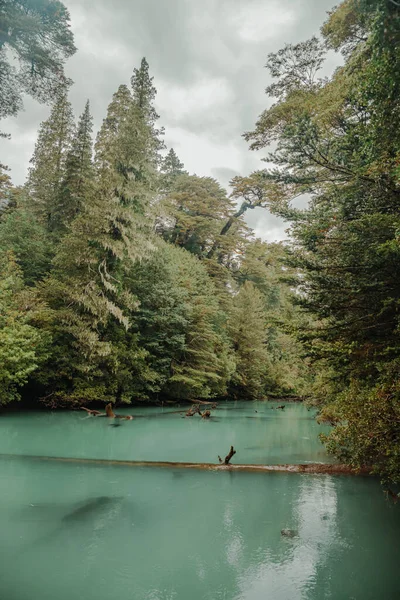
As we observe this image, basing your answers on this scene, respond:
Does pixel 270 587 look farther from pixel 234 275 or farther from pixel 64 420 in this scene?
pixel 234 275

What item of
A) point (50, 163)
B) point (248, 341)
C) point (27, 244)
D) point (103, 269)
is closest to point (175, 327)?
point (103, 269)

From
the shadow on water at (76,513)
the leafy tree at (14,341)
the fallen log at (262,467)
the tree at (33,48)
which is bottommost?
the shadow on water at (76,513)

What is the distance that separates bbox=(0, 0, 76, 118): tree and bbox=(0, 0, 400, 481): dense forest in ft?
0.11

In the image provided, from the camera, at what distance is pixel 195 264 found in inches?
1257

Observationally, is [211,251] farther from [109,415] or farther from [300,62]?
[300,62]

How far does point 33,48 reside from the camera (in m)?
8.29

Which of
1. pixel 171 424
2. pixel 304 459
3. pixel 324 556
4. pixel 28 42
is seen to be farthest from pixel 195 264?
pixel 324 556

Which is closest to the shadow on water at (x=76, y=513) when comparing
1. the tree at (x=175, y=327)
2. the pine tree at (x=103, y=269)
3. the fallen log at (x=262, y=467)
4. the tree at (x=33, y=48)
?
the fallen log at (x=262, y=467)

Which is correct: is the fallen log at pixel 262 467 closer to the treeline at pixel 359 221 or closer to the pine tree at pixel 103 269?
the treeline at pixel 359 221

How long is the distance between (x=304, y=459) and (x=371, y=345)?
21.3 feet

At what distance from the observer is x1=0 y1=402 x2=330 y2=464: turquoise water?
1200 cm

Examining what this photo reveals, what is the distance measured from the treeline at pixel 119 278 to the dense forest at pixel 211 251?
0.12 m

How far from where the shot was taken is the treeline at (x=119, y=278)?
65.5 feet

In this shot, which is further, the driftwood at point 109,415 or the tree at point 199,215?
the tree at point 199,215
